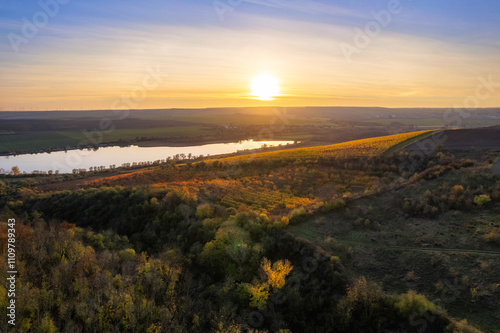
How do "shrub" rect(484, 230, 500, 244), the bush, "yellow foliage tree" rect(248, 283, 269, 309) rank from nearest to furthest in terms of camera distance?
"yellow foliage tree" rect(248, 283, 269, 309) < "shrub" rect(484, 230, 500, 244) < the bush

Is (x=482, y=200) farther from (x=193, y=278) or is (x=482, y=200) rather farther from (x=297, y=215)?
(x=193, y=278)

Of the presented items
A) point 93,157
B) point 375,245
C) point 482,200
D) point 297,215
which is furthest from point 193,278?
point 93,157

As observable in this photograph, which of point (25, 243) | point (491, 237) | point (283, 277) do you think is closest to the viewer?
point (283, 277)

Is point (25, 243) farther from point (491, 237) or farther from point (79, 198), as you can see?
point (491, 237)

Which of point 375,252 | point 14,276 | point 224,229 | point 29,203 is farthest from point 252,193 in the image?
point 29,203

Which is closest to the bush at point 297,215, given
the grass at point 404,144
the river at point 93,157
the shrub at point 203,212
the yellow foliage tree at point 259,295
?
the shrub at point 203,212

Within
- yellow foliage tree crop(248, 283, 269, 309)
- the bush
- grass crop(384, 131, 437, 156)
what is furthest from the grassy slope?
grass crop(384, 131, 437, 156)

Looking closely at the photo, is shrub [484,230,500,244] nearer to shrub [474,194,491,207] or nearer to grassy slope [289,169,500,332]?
grassy slope [289,169,500,332]
